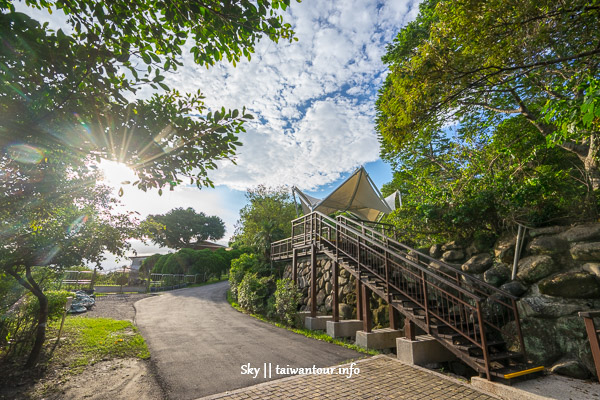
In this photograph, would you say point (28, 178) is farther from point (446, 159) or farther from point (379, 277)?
point (446, 159)

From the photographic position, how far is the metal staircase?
186 inches

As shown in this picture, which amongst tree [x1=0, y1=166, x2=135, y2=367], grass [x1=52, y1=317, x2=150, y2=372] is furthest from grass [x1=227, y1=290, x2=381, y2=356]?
tree [x1=0, y1=166, x2=135, y2=367]

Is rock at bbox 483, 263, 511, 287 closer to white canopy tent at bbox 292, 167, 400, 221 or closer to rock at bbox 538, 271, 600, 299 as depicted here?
rock at bbox 538, 271, 600, 299

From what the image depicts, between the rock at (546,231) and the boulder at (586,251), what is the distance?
2.06ft

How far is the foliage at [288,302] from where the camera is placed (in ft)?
33.6

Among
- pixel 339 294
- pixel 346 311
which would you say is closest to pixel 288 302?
pixel 339 294

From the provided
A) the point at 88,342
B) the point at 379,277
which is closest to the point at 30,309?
the point at 88,342

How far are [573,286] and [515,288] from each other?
1001mm

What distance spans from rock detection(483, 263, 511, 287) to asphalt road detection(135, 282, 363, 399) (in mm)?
3797

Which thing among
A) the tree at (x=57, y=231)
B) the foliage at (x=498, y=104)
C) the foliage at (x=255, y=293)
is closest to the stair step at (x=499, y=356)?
the foliage at (x=498, y=104)

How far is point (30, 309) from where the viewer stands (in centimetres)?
645

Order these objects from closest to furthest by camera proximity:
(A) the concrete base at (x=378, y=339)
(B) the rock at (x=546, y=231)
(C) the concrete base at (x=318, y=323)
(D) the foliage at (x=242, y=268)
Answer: (B) the rock at (x=546, y=231) < (A) the concrete base at (x=378, y=339) < (C) the concrete base at (x=318, y=323) < (D) the foliage at (x=242, y=268)

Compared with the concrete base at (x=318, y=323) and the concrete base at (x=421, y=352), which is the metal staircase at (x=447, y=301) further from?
the concrete base at (x=318, y=323)

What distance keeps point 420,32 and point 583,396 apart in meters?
14.7
